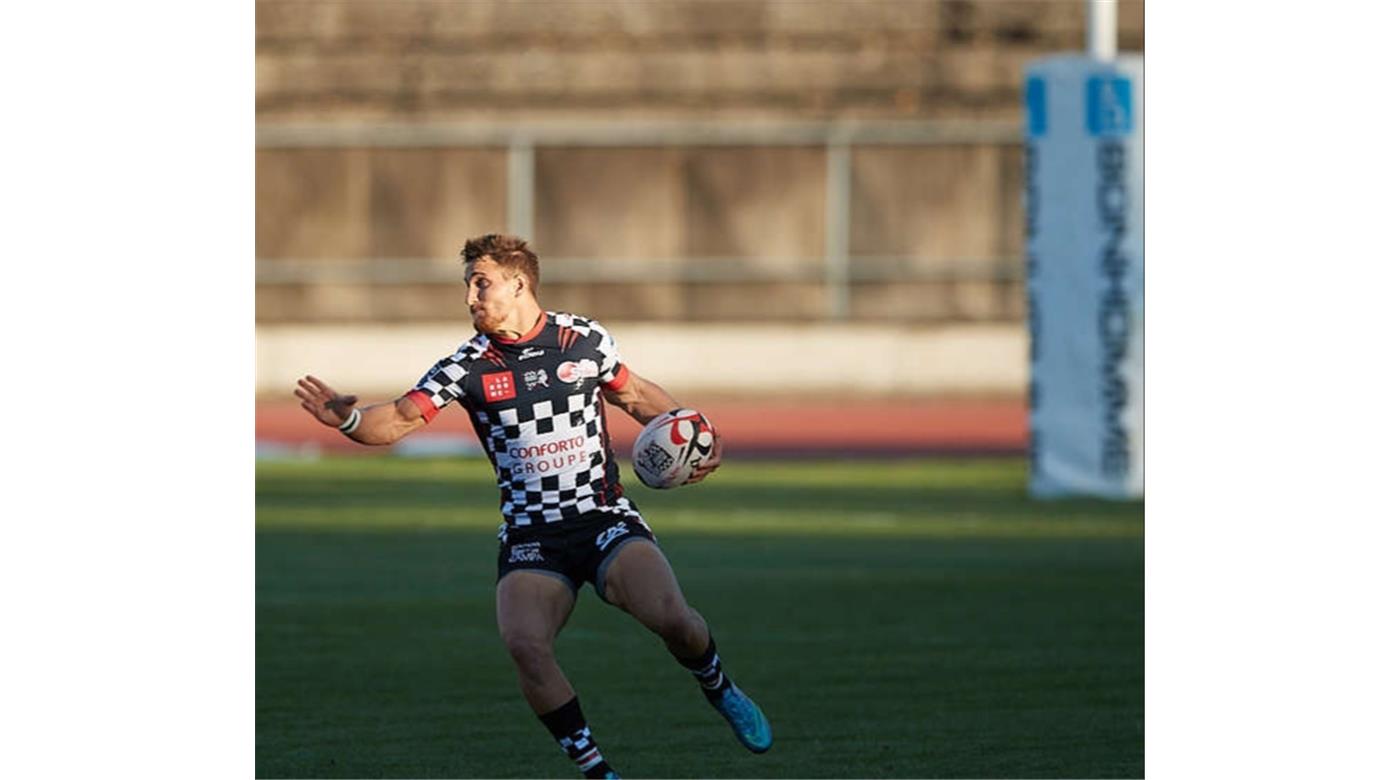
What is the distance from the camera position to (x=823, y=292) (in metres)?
34.6

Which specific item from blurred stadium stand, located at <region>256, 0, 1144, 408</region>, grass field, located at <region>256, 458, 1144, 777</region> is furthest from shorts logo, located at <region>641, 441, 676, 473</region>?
blurred stadium stand, located at <region>256, 0, 1144, 408</region>

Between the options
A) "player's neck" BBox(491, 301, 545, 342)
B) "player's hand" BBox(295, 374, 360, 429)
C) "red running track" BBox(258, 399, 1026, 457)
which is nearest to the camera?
"player's hand" BBox(295, 374, 360, 429)

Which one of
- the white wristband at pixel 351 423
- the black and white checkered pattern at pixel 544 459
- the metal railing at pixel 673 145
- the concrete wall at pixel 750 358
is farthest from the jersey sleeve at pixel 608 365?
the metal railing at pixel 673 145

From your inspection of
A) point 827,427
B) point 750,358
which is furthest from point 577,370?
point 750,358

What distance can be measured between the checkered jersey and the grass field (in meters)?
1.12

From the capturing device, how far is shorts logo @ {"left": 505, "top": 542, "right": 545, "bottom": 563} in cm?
859

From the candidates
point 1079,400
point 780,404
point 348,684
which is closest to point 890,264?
point 780,404

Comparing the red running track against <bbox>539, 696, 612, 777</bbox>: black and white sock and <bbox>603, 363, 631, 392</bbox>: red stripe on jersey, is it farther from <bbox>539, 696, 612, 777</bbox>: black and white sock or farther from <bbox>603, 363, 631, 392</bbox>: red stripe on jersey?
<bbox>539, 696, 612, 777</bbox>: black and white sock

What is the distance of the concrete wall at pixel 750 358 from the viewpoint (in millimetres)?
32531
